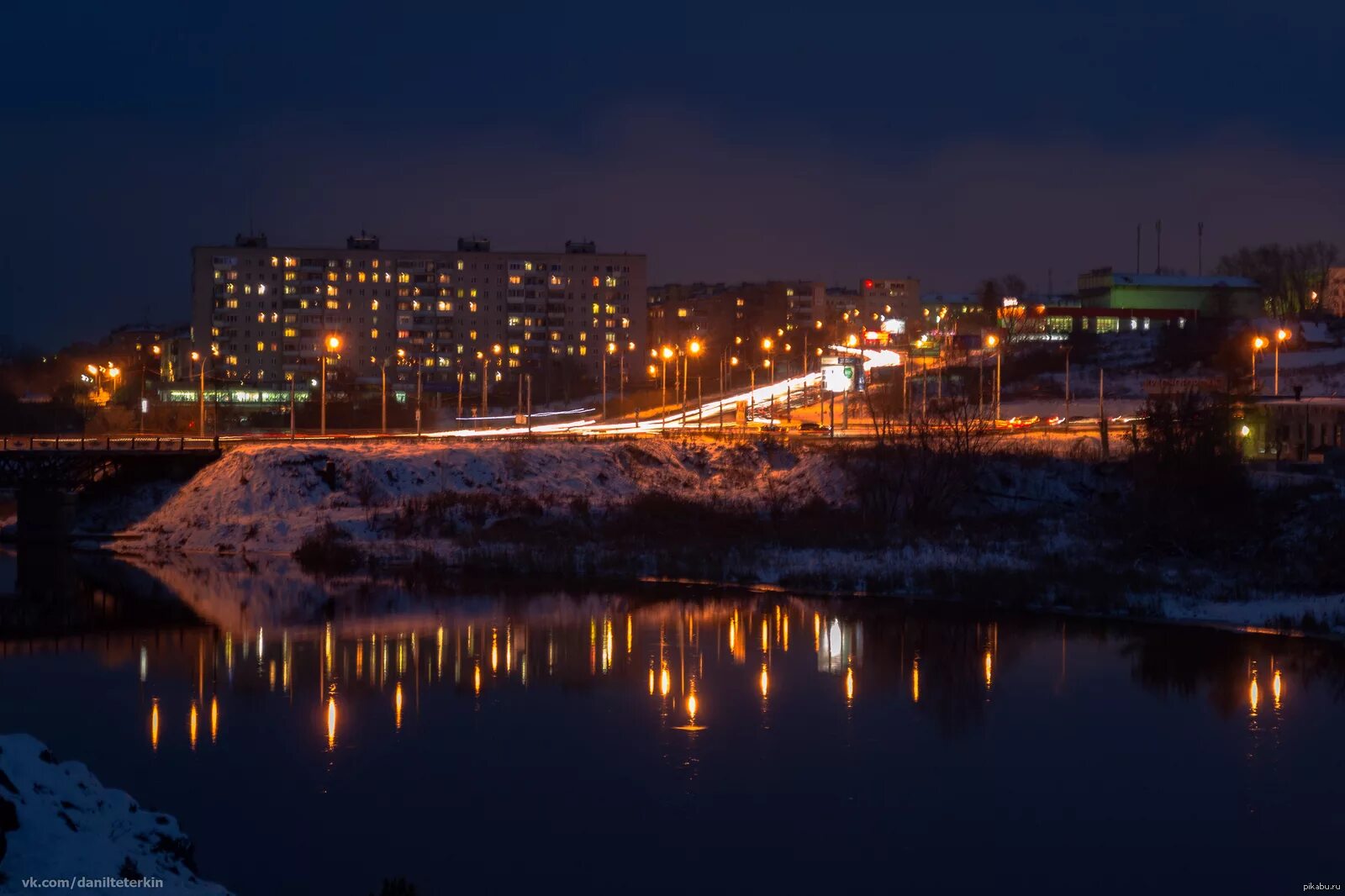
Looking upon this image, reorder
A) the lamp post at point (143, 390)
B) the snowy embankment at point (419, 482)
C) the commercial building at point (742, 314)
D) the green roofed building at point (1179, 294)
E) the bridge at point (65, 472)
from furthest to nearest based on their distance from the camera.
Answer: the commercial building at point (742, 314) → the green roofed building at point (1179, 294) → the lamp post at point (143, 390) → the bridge at point (65, 472) → the snowy embankment at point (419, 482)

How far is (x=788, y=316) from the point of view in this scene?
6919 inches

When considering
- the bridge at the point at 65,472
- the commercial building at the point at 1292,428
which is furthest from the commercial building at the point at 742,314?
the bridge at the point at 65,472

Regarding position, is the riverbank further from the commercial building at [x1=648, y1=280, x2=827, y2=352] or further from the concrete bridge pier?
the commercial building at [x1=648, y1=280, x2=827, y2=352]

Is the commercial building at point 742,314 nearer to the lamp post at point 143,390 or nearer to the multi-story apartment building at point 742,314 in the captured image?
the multi-story apartment building at point 742,314

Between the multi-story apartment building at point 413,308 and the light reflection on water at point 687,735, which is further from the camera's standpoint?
the multi-story apartment building at point 413,308

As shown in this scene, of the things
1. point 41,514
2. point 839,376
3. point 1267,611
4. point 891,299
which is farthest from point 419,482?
point 891,299

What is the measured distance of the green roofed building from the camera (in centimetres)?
14638

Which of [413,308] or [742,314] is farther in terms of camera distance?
[742,314]

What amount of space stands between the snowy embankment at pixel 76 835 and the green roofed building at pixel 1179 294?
139m

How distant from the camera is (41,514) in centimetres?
5453

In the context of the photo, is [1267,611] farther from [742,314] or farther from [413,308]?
[742,314]

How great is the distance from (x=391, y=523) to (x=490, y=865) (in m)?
34.5

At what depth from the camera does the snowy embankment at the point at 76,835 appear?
13312 millimetres

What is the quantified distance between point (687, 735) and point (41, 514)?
4030 centimetres
